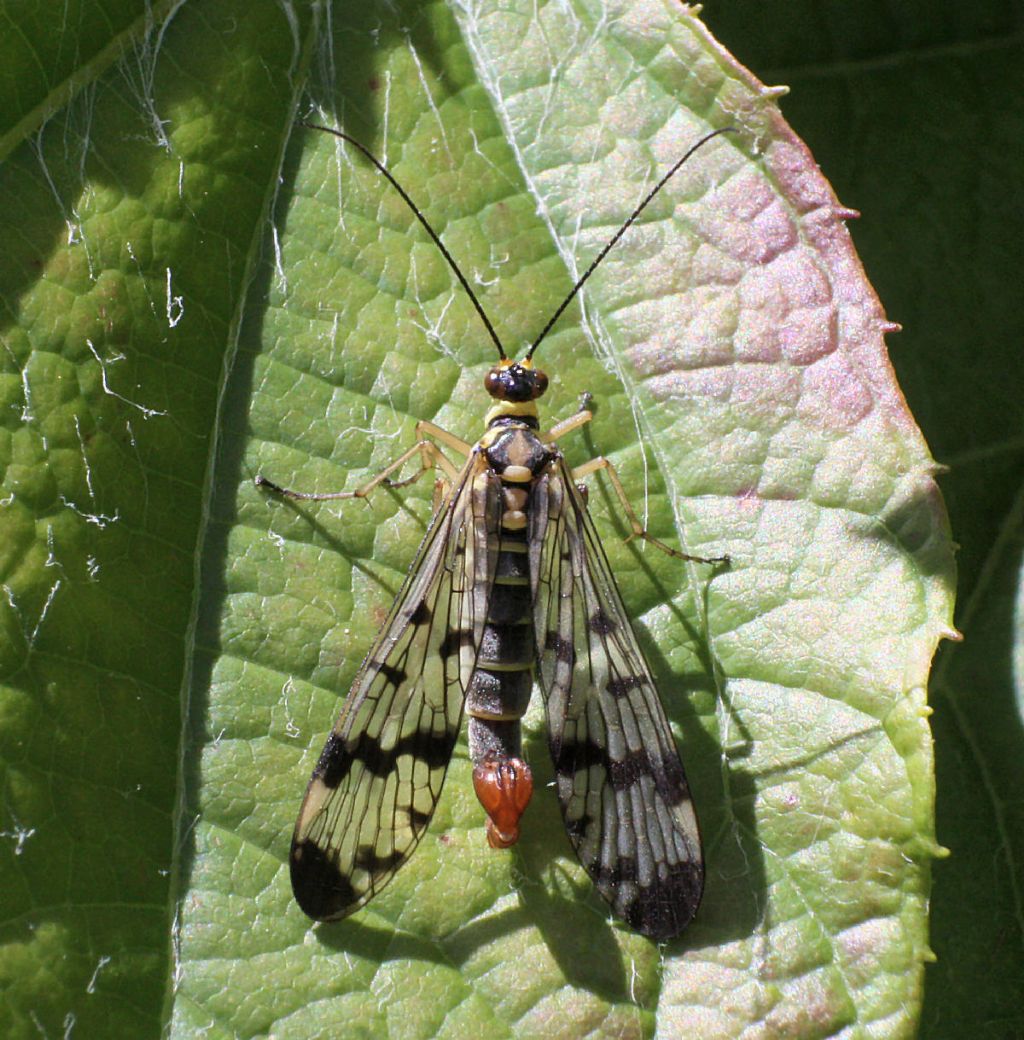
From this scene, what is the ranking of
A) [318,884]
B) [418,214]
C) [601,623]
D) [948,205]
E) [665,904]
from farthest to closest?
[948,205], [601,623], [418,214], [665,904], [318,884]

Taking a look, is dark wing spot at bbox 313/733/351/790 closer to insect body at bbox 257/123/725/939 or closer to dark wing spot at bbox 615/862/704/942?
insect body at bbox 257/123/725/939

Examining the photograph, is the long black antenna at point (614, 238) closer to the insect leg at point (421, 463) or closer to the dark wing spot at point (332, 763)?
the insect leg at point (421, 463)

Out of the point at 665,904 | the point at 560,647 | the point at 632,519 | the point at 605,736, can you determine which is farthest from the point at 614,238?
the point at 665,904

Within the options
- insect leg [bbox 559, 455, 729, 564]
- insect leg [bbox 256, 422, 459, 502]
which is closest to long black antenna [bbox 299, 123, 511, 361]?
insect leg [bbox 256, 422, 459, 502]

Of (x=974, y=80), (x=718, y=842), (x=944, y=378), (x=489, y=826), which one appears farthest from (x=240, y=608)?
(x=974, y=80)

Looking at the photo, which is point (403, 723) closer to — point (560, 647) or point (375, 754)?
point (375, 754)

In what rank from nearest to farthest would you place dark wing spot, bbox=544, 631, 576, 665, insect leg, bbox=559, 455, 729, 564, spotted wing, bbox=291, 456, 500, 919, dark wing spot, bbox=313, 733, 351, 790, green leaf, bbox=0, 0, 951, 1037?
green leaf, bbox=0, 0, 951, 1037 < spotted wing, bbox=291, 456, 500, 919 < dark wing spot, bbox=313, 733, 351, 790 < insect leg, bbox=559, 455, 729, 564 < dark wing spot, bbox=544, 631, 576, 665

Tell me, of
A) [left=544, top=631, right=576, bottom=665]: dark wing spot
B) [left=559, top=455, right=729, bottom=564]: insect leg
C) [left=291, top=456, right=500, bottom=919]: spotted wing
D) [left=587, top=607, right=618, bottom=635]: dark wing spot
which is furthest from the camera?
[left=544, top=631, right=576, bottom=665]: dark wing spot

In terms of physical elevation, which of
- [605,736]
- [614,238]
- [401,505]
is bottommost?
[605,736]
